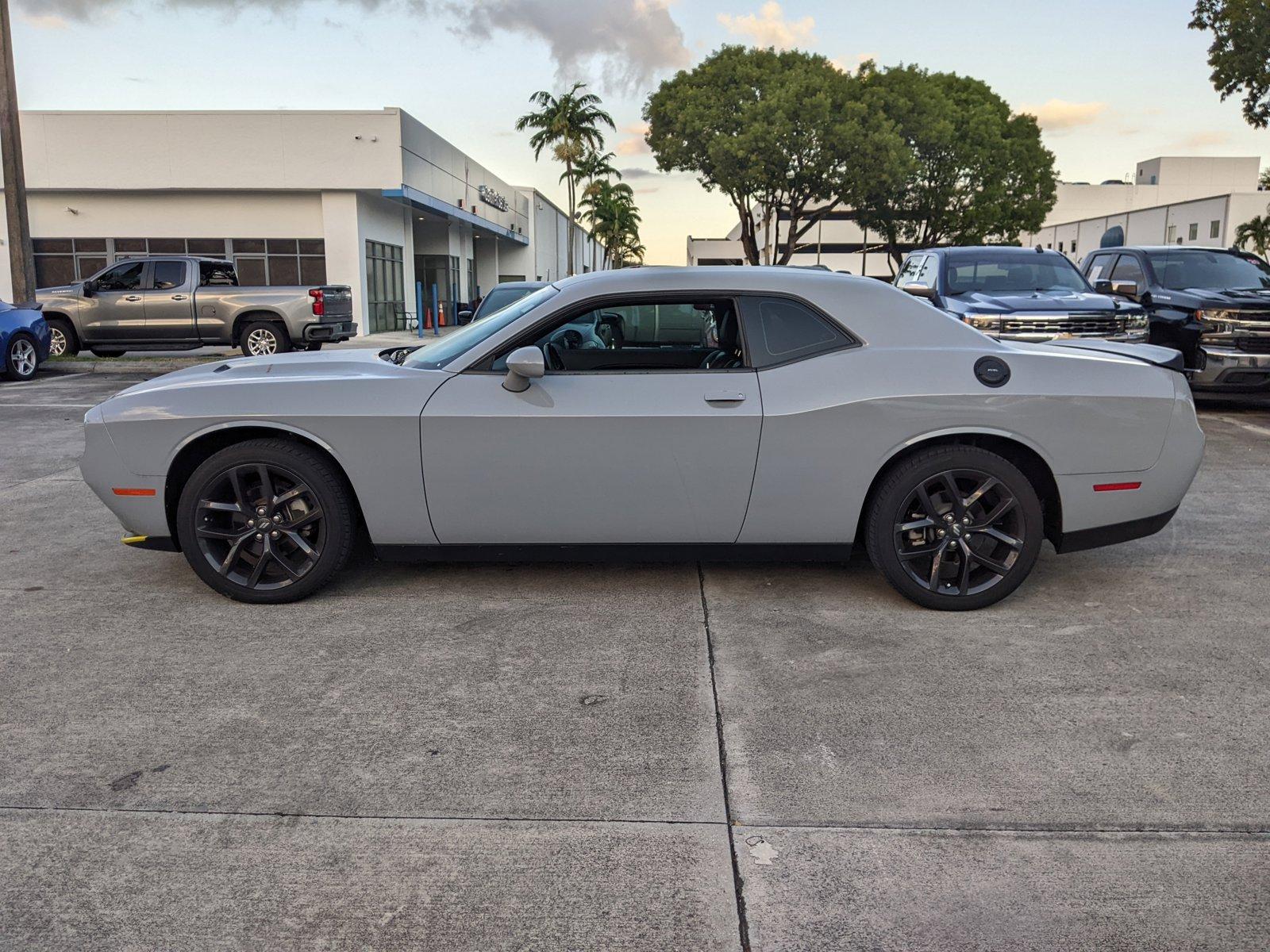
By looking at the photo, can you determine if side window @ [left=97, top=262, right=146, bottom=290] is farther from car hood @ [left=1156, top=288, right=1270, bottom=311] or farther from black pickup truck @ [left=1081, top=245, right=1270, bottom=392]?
car hood @ [left=1156, top=288, right=1270, bottom=311]

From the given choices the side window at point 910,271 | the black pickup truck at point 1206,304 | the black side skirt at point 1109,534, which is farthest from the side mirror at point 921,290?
the black side skirt at point 1109,534

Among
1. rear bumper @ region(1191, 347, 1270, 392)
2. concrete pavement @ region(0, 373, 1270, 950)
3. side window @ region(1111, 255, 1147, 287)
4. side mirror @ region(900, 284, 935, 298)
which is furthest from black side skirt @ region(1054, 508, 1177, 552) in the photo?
side window @ region(1111, 255, 1147, 287)

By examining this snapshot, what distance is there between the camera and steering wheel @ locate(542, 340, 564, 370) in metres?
4.79

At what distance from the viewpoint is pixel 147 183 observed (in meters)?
27.9

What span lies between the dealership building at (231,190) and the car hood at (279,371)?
24853mm

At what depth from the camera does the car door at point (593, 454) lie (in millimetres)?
4562

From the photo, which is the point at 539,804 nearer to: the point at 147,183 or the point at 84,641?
the point at 84,641

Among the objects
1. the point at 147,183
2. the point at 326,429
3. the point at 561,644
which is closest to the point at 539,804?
the point at 561,644

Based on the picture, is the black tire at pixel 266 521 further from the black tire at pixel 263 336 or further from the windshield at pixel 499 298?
Answer: the black tire at pixel 263 336

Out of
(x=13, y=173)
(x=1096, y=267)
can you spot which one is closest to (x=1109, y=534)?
(x=1096, y=267)

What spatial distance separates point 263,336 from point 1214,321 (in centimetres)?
1479

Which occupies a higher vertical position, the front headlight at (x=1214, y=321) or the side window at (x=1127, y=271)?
the side window at (x=1127, y=271)

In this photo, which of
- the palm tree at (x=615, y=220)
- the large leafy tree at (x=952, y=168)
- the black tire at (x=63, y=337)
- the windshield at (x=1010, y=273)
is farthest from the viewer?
the palm tree at (x=615, y=220)

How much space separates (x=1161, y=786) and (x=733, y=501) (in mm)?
2030
